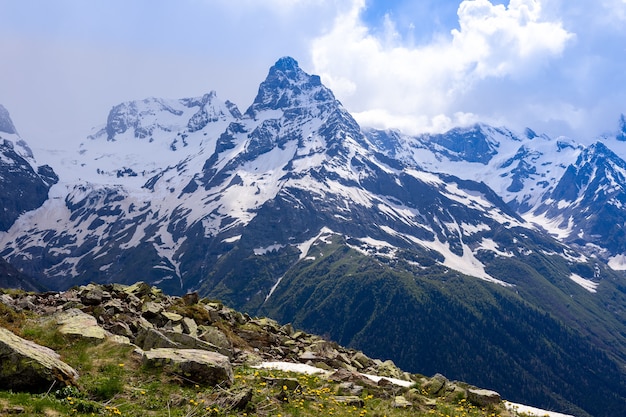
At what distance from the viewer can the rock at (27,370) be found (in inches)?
839

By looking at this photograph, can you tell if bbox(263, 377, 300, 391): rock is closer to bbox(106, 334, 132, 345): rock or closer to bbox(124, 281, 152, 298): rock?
bbox(106, 334, 132, 345): rock

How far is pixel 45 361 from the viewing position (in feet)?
73.7

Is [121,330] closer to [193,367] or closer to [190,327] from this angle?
[190,327]

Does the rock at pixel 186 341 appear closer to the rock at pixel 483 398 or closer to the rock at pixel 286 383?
the rock at pixel 286 383

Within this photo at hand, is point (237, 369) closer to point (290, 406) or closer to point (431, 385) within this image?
point (290, 406)

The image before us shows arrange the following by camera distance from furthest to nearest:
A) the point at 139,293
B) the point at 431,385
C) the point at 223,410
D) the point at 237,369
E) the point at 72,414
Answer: the point at 139,293 < the point at 431,385 < the point at 237,369 < the point at 223,410 < the point at 72,414

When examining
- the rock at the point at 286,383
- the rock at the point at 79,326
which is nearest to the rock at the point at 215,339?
the rock at the point at 79,326

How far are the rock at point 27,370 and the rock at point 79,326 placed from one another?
6041 millimetres

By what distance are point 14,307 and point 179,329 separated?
39.3 feet

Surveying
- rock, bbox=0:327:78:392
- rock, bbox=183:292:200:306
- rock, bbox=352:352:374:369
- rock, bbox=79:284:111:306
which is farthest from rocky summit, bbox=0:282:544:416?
rock, bbox=183:292:200:306

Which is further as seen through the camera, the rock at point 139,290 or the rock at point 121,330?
the rock at point 139,290

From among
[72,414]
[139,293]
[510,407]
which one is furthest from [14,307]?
[510,407]

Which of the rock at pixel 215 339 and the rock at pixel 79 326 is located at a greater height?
the rock at pixel 215 339

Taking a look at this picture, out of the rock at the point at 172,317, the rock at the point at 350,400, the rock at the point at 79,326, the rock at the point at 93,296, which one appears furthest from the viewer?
the rock at the point at 93,296
